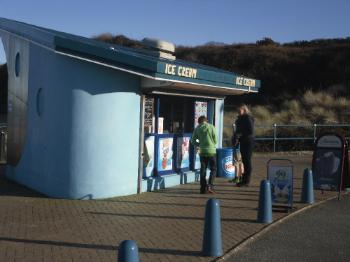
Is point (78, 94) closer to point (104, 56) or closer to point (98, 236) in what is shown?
point (104, 56)

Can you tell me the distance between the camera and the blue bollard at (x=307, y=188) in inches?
410

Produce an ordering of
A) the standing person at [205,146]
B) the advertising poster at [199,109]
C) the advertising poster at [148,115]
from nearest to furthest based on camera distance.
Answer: the standing person at [205,146] < the advertising poster at [148,115] < the advertising poster at [199,109]

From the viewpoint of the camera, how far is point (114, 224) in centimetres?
809

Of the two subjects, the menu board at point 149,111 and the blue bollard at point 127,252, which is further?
the menu board at point 149,111

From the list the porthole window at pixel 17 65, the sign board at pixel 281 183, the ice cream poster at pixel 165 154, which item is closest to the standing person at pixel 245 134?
the ice cream poster at pixel 165 154

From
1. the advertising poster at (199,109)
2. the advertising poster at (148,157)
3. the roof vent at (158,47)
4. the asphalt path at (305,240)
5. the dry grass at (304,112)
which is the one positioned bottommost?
the asphalt path at (305,240)

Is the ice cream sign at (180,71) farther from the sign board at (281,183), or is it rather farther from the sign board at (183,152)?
the sign board at (281,183)

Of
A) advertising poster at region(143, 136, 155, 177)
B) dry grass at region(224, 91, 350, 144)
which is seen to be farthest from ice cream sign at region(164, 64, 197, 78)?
dry grass at region(224, 91, 350, 144)

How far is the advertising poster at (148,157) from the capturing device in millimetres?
11070

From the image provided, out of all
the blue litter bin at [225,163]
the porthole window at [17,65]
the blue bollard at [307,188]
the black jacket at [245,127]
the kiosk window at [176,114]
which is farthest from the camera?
the blue litter bin at [225,163]

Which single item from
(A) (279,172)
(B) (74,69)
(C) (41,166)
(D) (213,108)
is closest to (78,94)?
(B) (74,69)

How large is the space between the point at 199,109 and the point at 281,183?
4.40m

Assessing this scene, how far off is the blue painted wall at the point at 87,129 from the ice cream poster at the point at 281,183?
279 cm

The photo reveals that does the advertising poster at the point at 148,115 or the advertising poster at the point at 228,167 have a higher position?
the advertising poster at the point at 148,115
